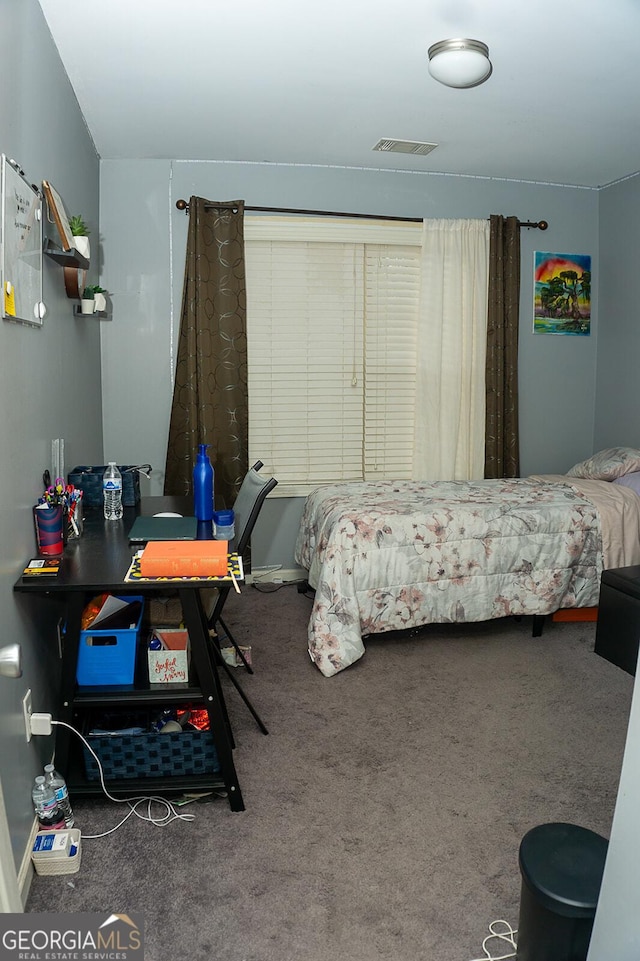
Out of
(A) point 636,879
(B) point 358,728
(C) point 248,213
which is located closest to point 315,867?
(B) point 358,728

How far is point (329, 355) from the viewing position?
14.7ft

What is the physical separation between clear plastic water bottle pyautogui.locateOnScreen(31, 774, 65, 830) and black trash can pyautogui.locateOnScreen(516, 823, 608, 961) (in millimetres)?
1282

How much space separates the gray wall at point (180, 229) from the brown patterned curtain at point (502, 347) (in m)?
0.18

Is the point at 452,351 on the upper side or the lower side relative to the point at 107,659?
upper

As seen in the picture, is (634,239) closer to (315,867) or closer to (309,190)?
(309,190)

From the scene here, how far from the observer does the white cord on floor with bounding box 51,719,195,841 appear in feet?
6.98

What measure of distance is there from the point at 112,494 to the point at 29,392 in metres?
Answer: 0.72

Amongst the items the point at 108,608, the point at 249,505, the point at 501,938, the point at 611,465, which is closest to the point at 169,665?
the point at 108,608

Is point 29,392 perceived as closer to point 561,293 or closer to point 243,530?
point 243,530

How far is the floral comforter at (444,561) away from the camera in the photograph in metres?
3.24

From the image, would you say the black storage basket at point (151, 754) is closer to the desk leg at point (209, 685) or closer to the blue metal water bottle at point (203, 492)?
the desk leg at point (209, 685)

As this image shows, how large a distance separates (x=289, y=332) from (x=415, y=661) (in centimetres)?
214

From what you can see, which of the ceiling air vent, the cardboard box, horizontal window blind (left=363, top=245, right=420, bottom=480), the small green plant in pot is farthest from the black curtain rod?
the cardboard box

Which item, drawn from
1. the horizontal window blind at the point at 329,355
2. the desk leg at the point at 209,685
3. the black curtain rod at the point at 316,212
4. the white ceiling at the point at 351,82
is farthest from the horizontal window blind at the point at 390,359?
the desk leg at the point at 209,685
